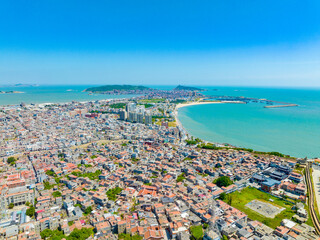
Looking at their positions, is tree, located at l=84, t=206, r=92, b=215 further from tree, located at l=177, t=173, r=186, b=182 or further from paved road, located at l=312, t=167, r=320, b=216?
paved road, located at l=312, t=167, r=320, b=216

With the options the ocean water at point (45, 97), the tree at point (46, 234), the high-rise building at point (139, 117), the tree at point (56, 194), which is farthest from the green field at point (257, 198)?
the ocean water at point (45, 97)

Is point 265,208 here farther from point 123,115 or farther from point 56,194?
point 123,115

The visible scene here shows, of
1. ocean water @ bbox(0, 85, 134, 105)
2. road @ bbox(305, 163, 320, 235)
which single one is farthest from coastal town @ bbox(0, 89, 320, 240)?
ocean water @ bbox(0, 85, 134, 105)

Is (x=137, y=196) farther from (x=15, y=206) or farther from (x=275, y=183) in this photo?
(x=275, y=183)

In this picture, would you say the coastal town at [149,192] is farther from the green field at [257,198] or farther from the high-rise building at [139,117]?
the high-rise building at [139,117]

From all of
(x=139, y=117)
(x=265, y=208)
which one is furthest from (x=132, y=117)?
(x=265, y=208)
